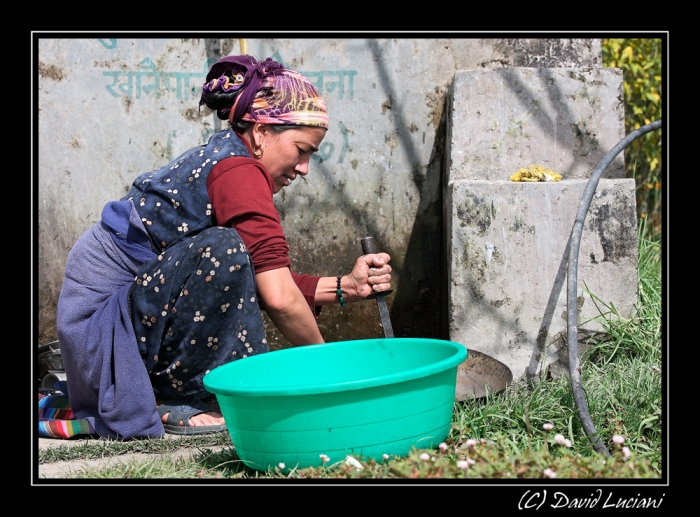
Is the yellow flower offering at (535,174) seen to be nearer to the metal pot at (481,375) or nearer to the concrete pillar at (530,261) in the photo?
the concrete pillar at (530,261)

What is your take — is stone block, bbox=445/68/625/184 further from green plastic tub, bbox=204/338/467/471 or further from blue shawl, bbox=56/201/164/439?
blue shawl, bbox=56/201/164/439

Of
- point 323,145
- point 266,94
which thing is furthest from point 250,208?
point 323,145

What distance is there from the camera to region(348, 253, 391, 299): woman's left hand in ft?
8.13

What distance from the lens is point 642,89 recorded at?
452 centimetres

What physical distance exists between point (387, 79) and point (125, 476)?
214 centimetres

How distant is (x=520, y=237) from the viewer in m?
2.79

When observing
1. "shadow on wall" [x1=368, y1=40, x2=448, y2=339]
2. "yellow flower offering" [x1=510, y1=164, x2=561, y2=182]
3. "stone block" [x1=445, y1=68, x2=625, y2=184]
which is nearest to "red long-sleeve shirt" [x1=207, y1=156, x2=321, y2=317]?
"stone block" [x1=445, y1=68, x2=625, y2=184]

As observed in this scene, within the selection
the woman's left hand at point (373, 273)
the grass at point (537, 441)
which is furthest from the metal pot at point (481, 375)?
the woman's left hand at point (373, 273)

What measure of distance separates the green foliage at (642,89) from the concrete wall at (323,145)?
5.42 feet

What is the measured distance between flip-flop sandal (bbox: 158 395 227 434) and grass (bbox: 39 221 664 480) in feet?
0.21

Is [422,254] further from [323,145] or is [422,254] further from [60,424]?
[60,424]

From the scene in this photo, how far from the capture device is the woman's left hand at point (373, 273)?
8.13 ft

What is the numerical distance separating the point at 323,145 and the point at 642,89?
2201mm

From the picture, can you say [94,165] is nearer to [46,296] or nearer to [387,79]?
[46,296]
